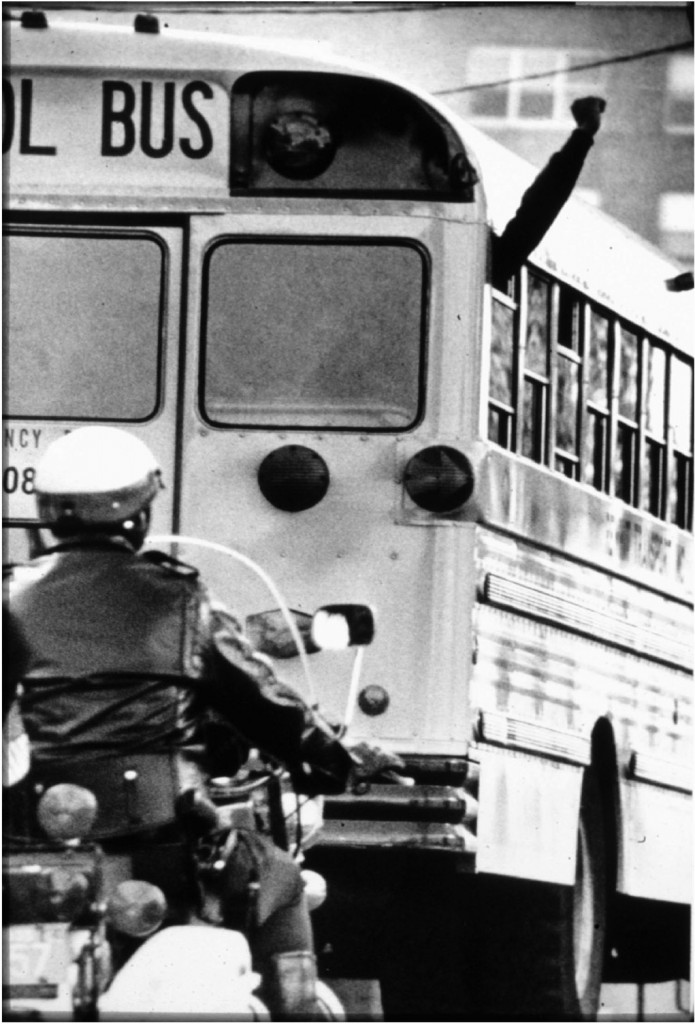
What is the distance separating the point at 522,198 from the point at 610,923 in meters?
2.82

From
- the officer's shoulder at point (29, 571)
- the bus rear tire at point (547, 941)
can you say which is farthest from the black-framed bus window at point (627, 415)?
the officer's shoulder at point (29, 571)

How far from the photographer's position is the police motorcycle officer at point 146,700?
521cm

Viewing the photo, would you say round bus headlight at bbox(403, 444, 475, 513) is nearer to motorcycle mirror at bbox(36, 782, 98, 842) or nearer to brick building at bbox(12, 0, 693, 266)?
brick building at bbox(12, 0, 693, 266)

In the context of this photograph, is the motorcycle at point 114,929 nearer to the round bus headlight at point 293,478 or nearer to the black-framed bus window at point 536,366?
the round bus headlight at point 293,478

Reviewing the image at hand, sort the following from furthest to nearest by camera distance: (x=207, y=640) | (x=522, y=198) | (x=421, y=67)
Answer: (x=421, y=67), (x=522, y=198), (x=207, y=640)

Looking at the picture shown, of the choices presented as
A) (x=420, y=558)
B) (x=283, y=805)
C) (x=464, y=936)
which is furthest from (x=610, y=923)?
(x=283, y=805)

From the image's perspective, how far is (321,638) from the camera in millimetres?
5441

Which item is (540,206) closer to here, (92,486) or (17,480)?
(17,480)

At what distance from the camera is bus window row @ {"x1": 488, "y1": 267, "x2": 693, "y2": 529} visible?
8.50 m

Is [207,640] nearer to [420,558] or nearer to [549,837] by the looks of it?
[420,558]

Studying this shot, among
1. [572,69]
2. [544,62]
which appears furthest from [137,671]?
[572,69]

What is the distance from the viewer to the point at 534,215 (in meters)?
8.34

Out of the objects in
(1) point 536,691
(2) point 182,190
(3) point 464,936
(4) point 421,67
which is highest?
(4) point 421,67

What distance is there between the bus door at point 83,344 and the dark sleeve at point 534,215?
3.35 ft
